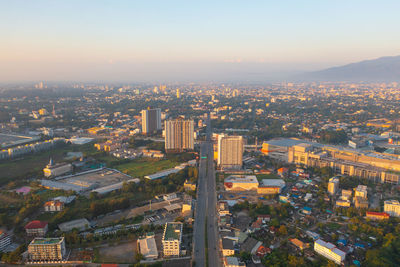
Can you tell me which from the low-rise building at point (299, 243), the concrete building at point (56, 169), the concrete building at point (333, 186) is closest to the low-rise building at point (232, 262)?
the low-rise building at point (299, 243)

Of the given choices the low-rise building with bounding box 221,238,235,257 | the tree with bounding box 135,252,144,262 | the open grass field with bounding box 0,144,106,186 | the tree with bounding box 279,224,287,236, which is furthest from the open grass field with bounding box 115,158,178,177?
the tree with bounding box 279,224,287,236

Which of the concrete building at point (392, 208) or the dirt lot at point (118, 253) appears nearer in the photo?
the dirt lot at point (118, 253)

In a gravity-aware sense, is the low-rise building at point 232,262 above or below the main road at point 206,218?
above

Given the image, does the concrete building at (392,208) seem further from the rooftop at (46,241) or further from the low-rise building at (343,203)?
the rooftop at (46,241)

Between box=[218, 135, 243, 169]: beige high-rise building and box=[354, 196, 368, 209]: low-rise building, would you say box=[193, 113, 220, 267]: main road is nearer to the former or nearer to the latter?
box=[218, 135, 243, 169]: beige high-rise building

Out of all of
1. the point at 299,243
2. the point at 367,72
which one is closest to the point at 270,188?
the point at 299,243

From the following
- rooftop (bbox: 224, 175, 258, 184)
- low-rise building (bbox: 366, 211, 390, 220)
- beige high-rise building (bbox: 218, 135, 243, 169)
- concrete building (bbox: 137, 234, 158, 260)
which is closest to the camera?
concrete building (bbox: 137, 234, 158, 260)
